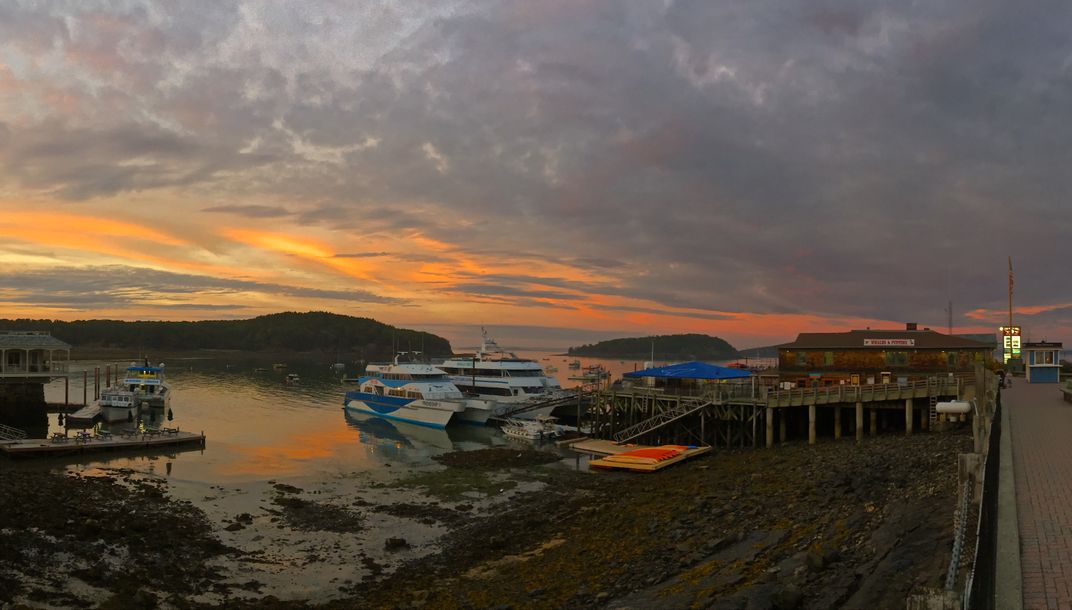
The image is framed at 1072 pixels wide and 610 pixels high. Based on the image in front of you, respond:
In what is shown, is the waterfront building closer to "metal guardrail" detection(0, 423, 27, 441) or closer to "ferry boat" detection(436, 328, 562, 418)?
"ferry boat" detection(436, 328, 562, 418)

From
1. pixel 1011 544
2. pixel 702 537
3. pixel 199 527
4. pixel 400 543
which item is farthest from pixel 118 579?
pixel 1011 544

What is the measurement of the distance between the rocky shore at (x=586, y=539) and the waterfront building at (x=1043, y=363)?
2296 centimetres

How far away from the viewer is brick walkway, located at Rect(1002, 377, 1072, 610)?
9.51 metres

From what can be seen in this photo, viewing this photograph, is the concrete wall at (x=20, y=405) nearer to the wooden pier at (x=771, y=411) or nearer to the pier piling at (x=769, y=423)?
the wooden pier at (x=771, y=411)

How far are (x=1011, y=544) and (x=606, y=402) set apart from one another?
3359 cm

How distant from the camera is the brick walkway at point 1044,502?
31.2 ft

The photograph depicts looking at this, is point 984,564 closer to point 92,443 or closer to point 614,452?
point 614,452

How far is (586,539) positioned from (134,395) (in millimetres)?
44416

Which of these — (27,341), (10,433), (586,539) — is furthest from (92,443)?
(586,539)

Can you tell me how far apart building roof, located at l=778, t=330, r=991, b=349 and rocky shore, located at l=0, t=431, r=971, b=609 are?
40.1 feet

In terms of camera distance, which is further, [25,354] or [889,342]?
[25,354]

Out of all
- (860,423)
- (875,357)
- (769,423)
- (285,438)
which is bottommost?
(285,438)

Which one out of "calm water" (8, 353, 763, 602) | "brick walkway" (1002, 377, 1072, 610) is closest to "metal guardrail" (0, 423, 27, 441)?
"calm water" (8, 353, 763, 602)

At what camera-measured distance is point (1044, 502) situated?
1359cm
